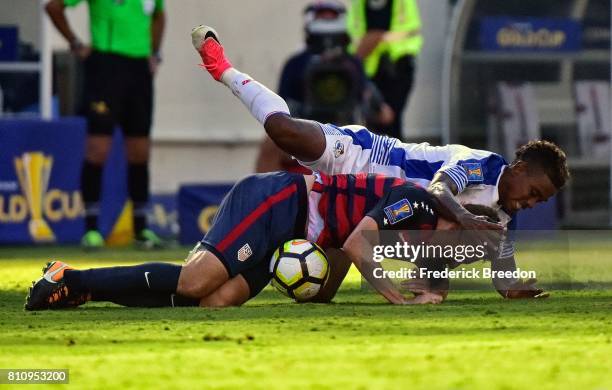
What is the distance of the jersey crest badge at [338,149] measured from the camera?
7.56m

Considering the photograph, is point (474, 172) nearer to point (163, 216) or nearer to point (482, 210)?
point (482, 210)

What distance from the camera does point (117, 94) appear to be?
11.7m

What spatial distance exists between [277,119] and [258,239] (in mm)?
744

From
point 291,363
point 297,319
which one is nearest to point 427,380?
point 291,363

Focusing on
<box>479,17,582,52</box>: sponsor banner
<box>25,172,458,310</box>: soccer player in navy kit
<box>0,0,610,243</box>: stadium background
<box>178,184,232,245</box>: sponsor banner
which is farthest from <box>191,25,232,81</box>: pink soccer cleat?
<box>479,17,582,52</box>: sponsor banner

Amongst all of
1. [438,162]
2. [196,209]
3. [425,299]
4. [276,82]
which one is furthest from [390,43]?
[425,299]

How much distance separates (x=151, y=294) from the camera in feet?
23.1

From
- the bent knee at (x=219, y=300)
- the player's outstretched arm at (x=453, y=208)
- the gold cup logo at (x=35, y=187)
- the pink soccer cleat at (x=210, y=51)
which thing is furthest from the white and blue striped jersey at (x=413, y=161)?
the gold cup logo at (x=35, y=187)

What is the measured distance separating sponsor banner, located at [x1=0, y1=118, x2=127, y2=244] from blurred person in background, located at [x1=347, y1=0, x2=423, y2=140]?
2491mm

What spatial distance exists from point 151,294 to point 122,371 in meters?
2.10

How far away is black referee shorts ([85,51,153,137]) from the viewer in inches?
460

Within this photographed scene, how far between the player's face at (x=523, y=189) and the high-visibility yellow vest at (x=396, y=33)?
6.56m

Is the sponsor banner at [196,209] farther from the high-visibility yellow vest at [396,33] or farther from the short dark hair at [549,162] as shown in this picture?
the short dark hair at [549,162]

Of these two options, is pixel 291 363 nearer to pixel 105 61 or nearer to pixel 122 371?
pixel 122 371
